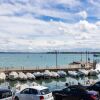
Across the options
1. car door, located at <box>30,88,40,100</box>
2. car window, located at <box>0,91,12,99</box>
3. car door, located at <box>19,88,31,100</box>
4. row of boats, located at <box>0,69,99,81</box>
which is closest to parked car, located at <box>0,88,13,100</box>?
car window, located at <box>0,91,12,99</box>

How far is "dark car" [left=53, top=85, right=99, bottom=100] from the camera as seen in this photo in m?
26.1

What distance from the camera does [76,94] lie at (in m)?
27.1

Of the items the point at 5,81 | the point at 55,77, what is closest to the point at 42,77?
the point at 55,77

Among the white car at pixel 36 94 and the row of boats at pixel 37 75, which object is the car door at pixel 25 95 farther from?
the row of boats at pixel 37 75

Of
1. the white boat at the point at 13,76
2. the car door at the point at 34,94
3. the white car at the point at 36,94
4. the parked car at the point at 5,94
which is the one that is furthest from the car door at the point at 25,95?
the white boat at the point at 13,76

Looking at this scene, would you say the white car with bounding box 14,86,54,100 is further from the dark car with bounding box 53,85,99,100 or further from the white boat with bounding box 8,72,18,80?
the white boat with bounding box 8,72,18,80

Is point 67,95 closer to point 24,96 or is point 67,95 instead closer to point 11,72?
point 24,96

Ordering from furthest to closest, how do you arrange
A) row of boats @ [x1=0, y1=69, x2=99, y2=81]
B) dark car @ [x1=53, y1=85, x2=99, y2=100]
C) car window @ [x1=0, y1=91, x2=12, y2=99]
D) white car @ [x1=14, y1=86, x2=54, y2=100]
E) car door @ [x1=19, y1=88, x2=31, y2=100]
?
row of boats @ [x1=0, y1=69, x2=99, y2=81], dark car @ [x1=53, y1=85, x2=99, y2=100], car door @ [x1=19, y1=88, x2=31, y2=100], white car @ [x1=14, y1=86, x2=54, y2=100], car window @ [x1=0, y1=91, x2=12, y2=99]

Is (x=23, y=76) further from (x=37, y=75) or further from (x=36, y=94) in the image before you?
(x=36, y=94)

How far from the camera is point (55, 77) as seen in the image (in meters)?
76.0

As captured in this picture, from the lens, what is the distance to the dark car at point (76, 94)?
1027 inches

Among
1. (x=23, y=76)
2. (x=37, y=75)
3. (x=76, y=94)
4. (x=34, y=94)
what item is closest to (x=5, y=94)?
(x=34, y=94)

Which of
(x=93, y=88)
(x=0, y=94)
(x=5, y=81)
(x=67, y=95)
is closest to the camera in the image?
(x=0, y=94)

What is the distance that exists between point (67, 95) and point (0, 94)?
707 cm
